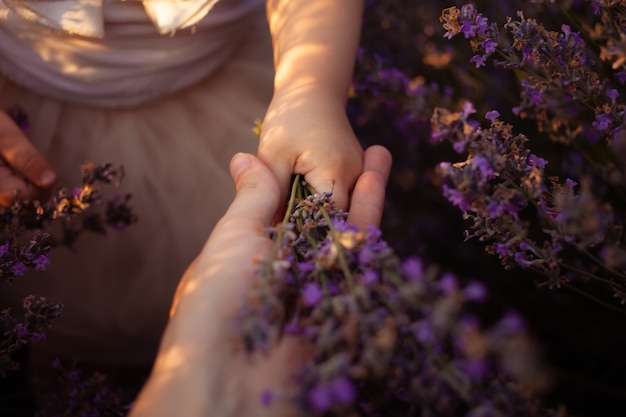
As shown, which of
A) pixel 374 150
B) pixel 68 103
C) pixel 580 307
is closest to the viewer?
pixel 374 150

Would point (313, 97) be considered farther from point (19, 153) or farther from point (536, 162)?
point (19, 153)

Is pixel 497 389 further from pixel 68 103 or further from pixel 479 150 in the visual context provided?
pixel 68 103

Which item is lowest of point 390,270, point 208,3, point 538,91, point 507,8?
point 390,270

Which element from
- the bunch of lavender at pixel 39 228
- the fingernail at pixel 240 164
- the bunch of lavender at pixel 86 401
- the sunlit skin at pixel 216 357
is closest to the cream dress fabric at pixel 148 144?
the bunch of lavender at pixel 39 228

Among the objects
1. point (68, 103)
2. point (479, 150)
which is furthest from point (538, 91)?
point (68, 103)

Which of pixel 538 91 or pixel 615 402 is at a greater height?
pixel 538 91

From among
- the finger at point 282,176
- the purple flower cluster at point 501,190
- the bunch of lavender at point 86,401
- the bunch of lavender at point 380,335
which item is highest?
the finger at point 282,176

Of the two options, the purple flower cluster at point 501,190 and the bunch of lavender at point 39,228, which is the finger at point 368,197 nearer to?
the purple flower cluster at point 501,190
